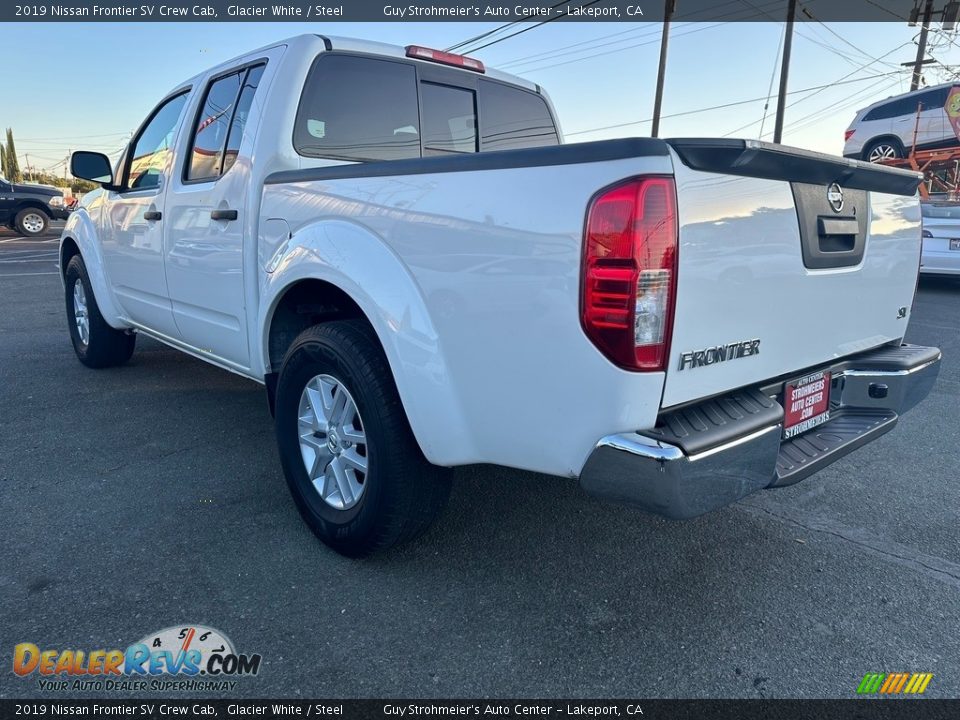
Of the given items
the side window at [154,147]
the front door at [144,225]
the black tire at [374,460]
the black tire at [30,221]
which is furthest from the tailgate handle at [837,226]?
the black tire at [30,221]

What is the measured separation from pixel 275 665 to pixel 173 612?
1.60 ft

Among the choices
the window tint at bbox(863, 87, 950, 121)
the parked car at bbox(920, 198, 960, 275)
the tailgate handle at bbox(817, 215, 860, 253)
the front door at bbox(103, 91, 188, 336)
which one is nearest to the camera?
the tailgate handle at bbox(817, 215, 860, 253)

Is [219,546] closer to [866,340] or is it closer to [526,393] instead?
[526,393]

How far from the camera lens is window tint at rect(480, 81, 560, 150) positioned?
4113mm

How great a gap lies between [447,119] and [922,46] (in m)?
28.1

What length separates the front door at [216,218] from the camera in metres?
3.27

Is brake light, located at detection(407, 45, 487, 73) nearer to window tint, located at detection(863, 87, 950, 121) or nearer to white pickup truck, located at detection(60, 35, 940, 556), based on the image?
white pickup truck, located at detection(60, 35, 940, 556)

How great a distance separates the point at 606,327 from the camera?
1.87 metres

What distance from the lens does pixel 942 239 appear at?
9797 mm

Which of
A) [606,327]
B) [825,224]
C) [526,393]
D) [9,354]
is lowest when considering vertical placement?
[9,354]

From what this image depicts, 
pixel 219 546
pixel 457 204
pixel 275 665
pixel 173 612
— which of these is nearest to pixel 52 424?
pixel 219 546

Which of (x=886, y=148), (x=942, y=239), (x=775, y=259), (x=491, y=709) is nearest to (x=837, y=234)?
→ (x=775, y=259)

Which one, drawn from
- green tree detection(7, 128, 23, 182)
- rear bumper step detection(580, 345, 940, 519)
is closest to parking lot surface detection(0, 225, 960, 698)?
rear bumper step detection(580, 345, 940, 519)

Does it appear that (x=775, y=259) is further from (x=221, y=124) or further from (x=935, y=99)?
(x=935, y=99)
